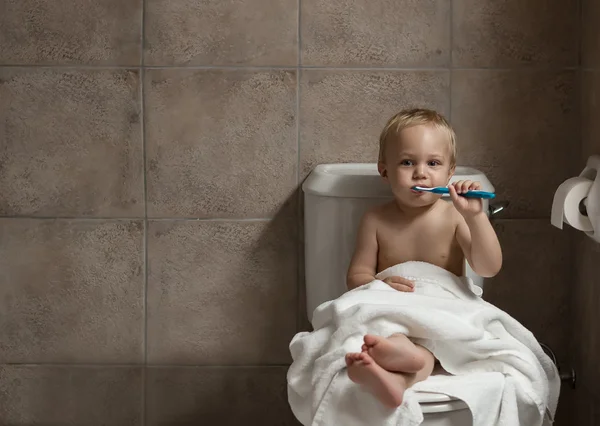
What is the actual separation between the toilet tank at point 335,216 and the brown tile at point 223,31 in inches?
12.3

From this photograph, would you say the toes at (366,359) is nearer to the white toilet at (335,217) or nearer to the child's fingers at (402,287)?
the child's fingers at (402,287)

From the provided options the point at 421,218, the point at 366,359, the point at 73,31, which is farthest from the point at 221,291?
the point at 366,359

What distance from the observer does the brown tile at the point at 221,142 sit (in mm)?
2070

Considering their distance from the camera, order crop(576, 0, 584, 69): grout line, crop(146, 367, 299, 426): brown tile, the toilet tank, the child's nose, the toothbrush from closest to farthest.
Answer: the toothbrush, the child's nose, the toilet tank, crop(576, 0, 584, 69): grout line, crop(146, 367, 299, 426): brown tile

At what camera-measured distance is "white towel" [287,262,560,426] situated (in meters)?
1.44

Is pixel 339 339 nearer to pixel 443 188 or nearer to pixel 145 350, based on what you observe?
pixel 443 188

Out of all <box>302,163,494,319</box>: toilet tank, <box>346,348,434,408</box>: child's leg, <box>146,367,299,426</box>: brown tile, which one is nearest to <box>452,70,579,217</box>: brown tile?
<box>302,163,494,319</box>: toilet tank

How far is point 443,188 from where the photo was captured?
1688mm

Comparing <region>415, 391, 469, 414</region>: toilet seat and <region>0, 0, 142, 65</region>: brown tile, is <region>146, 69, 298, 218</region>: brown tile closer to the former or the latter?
<region>0, 0, 142, 65</region>: brown tile

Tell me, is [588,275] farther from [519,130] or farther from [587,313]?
[519,130]

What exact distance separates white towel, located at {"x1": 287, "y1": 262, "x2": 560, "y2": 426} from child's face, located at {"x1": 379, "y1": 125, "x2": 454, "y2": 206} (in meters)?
0.21

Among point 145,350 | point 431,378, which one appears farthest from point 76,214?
point 431,378

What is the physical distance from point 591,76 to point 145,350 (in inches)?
46.7

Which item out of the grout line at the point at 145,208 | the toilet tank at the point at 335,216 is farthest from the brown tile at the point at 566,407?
the grout line at the point at 145,208
